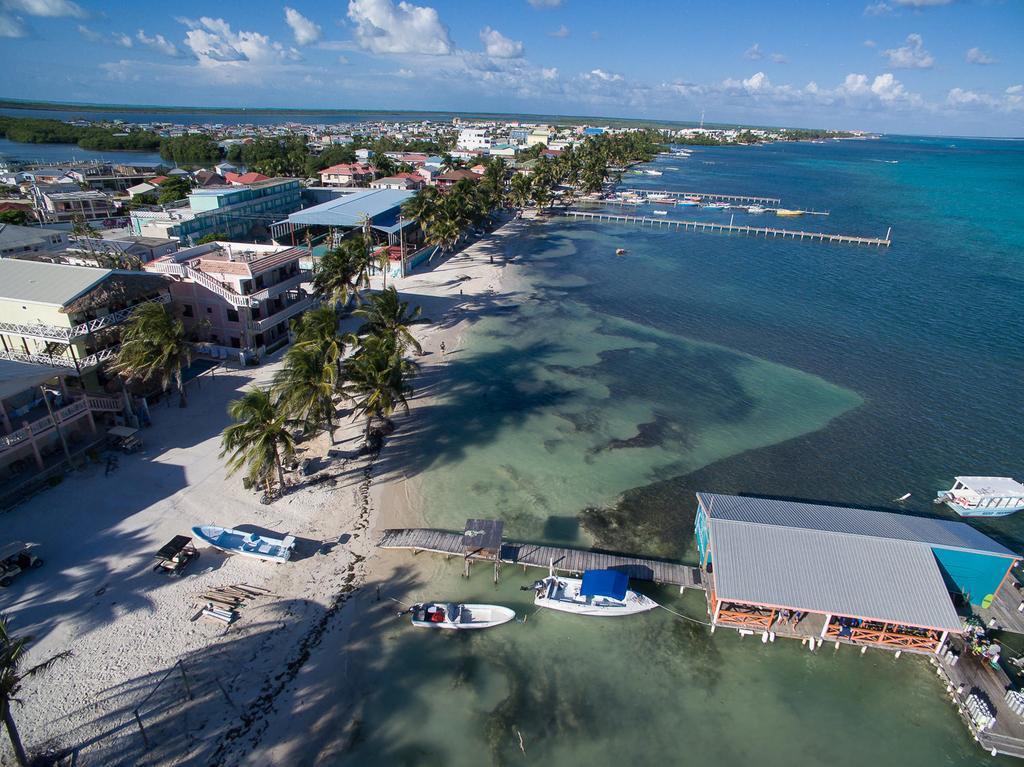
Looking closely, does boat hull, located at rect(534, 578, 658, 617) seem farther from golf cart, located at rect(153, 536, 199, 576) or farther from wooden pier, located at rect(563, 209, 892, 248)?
wooden pier, located at rect(563, 209, 892, 248)

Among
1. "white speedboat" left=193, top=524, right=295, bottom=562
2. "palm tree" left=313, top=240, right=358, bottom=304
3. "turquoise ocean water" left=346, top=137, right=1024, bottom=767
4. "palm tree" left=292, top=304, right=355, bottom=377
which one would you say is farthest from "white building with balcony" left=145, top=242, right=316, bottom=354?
"white speedboat" left=193, top=524, right=295, bottom=562

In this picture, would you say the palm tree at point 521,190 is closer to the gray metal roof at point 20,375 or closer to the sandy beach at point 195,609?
the sandy beach at point 195,609

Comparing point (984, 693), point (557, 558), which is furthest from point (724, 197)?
point (984, 693)

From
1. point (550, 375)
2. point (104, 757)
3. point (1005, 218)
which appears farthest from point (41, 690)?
point (1005, 218)

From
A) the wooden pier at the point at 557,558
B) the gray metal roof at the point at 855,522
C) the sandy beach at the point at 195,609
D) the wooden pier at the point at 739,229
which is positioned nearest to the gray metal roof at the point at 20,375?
the sandy beach at the point at 195,609

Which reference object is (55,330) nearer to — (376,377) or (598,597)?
(376,377)

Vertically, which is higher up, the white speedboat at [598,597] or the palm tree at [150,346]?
the palm tree at [150,346]
